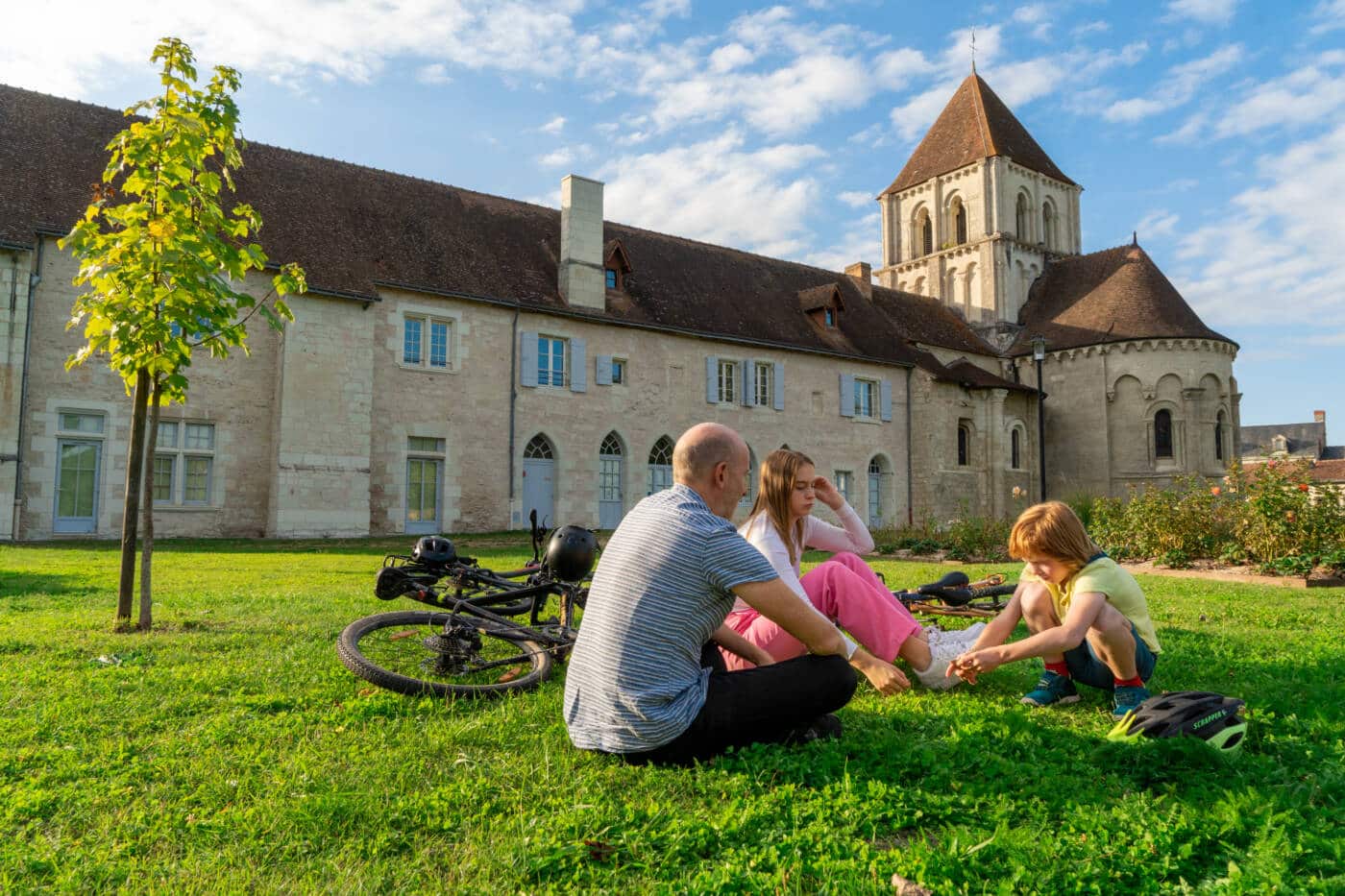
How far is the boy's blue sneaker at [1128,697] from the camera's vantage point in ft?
12.8

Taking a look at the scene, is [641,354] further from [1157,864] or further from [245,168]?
[1157,864]

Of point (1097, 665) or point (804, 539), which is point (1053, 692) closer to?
point (1097, 665)

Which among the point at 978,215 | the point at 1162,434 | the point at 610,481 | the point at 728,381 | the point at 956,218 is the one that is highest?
the point at 956,218

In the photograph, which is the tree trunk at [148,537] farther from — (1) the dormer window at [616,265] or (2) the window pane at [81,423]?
(1) the dormer window at [616,265]

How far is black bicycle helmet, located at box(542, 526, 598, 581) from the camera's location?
4957mm

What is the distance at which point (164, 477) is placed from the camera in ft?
58.2

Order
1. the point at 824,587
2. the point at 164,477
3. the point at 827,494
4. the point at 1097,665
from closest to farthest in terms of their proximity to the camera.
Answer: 1. the point at 1097,665
2. the point at 824,587
3. the point at 827,494
4. the point at 164,477

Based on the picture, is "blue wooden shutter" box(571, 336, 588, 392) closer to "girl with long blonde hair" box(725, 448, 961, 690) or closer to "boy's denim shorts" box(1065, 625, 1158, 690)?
"girl with long blonde hair" box(725, 448, 961, 690)

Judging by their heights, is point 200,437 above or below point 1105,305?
below

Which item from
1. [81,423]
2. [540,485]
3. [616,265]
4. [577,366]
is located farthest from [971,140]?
[81,423]

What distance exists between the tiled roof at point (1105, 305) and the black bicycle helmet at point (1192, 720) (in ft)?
106

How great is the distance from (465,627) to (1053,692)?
2968 mm

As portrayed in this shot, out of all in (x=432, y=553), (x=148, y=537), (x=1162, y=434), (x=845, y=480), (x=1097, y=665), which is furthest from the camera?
(x=1162, y=434)

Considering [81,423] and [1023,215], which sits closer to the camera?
[81,423]
